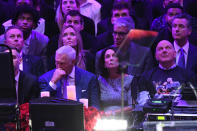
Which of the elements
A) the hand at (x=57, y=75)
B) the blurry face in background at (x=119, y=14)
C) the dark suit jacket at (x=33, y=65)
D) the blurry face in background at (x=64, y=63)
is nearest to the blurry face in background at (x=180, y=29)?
the blurry face in background at (x=119, y=14)

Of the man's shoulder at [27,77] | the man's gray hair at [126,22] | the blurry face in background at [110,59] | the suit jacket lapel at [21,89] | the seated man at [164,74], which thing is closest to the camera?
the suit jacket lapel at [21,89]

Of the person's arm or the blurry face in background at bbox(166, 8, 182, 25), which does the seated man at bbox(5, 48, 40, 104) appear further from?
the blurry face in background at bbox(166, 8, 182, 25)

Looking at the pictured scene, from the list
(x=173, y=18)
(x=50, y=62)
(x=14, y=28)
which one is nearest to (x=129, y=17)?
(x=173, y=18)

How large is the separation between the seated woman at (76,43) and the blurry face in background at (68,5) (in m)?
0.42

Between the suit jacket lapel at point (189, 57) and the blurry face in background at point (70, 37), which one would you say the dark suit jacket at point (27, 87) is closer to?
the blurry face in background at point (70, 37)

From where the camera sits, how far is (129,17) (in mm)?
4648

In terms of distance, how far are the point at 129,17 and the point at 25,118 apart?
2.31m

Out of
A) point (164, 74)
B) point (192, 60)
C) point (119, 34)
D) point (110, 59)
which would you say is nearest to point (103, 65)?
point (110, 59)

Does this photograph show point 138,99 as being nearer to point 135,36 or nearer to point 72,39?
point 72,39

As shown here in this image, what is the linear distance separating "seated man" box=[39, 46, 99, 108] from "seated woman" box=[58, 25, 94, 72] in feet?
0.54

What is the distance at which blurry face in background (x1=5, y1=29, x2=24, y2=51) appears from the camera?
4.45m

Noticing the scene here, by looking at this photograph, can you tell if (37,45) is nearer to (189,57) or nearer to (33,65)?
(33,65)

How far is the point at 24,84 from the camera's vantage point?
400 cm

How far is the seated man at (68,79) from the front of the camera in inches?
167
